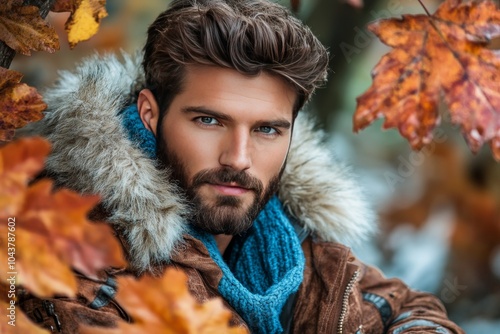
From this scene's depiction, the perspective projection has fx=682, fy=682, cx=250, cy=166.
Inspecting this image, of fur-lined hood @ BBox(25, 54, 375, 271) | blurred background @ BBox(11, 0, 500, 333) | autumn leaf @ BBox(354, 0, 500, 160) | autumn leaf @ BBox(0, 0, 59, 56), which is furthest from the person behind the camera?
blurred background @ BBox(11, 0, 500, 333)

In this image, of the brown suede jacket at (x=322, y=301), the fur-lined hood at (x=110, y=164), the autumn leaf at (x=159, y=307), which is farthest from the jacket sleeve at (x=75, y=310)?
the autumn leaf at (x=159, y=307)

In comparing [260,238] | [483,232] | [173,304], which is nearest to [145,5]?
[483,232]

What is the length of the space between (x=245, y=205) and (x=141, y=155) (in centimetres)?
41

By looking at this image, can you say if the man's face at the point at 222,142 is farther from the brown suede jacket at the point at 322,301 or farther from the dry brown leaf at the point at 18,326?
the dry brown leaf at the point at 18,326

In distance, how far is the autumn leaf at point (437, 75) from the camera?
5.98ft

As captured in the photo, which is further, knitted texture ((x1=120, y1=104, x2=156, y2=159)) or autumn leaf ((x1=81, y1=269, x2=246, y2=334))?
knitted texture ((x1=120, y1=104, x2=156, y2=159))

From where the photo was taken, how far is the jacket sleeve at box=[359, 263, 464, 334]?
2.62m

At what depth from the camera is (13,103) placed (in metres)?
1.90

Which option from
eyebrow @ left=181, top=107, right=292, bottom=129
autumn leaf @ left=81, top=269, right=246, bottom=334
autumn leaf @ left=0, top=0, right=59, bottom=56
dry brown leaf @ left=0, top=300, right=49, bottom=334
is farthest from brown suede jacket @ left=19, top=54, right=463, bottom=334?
autumn leaf @ left=81, top=269, right=246, bottom=334

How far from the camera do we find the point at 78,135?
2.21 metres

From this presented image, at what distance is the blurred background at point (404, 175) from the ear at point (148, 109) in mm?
2124

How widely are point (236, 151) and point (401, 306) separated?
1.05 meters

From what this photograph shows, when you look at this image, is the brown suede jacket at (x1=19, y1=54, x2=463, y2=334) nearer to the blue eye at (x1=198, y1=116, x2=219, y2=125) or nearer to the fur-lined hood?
the fur-lined hood

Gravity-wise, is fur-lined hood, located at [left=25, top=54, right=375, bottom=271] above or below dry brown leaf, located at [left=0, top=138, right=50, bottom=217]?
below
